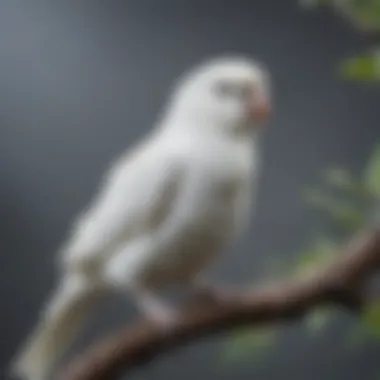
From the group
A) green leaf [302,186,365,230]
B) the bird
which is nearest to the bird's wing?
the bird

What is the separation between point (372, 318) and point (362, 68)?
0.87ft

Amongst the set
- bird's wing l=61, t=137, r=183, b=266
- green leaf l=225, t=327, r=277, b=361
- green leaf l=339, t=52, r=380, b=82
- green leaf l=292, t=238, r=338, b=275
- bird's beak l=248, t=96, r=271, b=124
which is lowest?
green leaf l=225, t=327, r=277, b=361

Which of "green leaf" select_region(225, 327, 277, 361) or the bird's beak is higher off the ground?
the bird's beak

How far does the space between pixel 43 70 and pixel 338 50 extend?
13.4 inches

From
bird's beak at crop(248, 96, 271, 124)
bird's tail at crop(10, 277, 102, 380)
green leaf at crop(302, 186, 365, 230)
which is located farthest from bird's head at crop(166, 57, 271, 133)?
bird's tail at crop(10, 277, 102, 380)

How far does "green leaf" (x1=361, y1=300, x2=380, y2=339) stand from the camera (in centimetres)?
91

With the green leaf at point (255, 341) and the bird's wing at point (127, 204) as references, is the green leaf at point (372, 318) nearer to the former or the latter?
the green leaf at point (255, 341)

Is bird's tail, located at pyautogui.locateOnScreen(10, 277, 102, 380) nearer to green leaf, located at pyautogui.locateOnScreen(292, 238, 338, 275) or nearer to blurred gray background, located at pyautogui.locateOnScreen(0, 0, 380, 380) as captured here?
blurred gray background, located at pyautogui.locateOnScreen(0, 0, 380, 380)

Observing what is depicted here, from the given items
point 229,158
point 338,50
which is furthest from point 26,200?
point 338,50

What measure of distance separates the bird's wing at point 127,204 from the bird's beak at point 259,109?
99 mm

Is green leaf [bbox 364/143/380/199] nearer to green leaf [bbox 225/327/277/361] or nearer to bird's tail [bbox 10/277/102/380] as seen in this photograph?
green leaf [bbox 225/327/277/361]

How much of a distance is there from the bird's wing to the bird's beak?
99 mm

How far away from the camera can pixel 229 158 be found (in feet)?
3.00

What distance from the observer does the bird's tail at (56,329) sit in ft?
3.09
